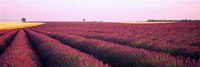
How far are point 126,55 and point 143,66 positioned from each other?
1.31m

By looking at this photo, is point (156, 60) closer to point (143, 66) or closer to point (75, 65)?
point (143, 66)

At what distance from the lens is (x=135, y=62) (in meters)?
5.62

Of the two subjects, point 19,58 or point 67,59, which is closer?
point 67,59

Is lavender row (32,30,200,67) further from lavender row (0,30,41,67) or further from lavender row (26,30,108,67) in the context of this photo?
lavender row (0,30,41,67)

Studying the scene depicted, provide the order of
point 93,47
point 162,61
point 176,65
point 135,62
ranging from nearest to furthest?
point 176,65 < point 162,61 < point 135,62 < point 93,47

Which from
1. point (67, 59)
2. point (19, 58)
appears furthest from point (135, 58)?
point (19, 58)

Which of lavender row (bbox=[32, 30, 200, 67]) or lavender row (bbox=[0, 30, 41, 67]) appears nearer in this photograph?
lavender row (bbox=[32, 30, 200, 67])

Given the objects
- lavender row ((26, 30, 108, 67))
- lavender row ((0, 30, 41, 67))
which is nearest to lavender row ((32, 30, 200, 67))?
lavender row ((26, 30, 108, 67))

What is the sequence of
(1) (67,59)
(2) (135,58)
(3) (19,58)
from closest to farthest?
(1) (67,59) → (2) (135,58) → (3) (19,58)

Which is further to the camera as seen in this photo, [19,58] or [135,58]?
[19,58]

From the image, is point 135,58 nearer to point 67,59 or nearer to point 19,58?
point 67,59

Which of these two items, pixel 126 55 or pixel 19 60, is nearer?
pixel 19 60

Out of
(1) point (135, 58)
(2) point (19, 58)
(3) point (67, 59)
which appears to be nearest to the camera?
(3) point (67, 59)

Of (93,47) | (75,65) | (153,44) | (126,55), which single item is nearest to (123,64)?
(126,55)
